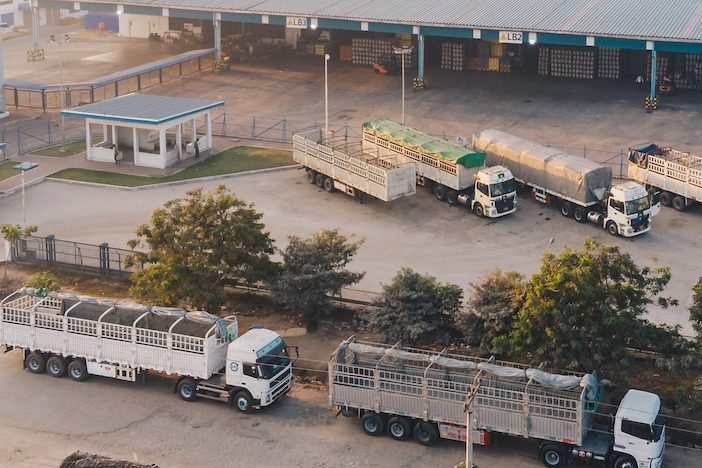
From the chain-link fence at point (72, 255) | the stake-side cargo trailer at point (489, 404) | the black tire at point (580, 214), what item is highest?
the black tire at point (580, 214)

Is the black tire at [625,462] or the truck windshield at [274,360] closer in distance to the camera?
the black tire at [625,462]

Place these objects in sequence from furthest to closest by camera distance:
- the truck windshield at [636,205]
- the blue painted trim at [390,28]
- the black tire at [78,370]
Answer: the blue painted trim at [390,28] → the truck windshield at [636,205] → the black tire at [78,370]

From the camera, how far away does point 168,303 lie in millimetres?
48969

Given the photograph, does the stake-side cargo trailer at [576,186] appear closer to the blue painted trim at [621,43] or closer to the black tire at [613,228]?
the black tire at [613,228]

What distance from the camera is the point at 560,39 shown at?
8056cm

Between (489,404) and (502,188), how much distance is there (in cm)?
2308

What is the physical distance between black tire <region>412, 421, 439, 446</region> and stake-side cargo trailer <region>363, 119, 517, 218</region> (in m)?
22.3

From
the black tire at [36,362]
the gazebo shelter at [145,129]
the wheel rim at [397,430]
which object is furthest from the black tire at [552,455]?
the gazebo shelter at [145,129]

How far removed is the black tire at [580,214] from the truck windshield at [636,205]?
2850 millimetres

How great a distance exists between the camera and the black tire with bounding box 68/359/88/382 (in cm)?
4612

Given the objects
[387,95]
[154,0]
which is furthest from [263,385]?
[154,0]

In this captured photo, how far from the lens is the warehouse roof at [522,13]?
7900cm

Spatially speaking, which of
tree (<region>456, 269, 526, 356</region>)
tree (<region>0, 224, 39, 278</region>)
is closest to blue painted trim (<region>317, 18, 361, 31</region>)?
tree (<region>0, 224, 39, 278</region>)

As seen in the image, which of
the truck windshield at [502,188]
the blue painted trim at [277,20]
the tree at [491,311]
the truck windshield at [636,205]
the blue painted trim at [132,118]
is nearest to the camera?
the tree at [491,311]
